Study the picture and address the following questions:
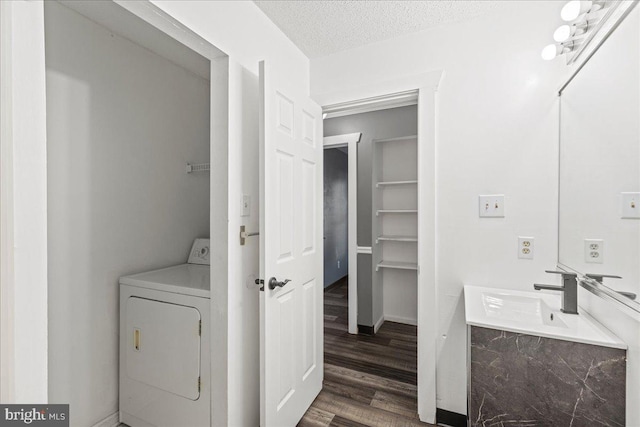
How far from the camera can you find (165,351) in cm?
160

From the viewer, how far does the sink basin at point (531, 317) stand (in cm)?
112

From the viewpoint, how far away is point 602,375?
3.49 ft

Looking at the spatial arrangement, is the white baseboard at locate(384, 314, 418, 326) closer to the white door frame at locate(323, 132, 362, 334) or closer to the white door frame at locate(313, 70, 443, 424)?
the white door frame at locate(323, 132, 362, 334)

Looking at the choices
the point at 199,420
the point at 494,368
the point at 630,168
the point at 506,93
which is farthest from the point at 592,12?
the point at 199,420

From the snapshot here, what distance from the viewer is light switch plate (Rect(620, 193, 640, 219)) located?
3.24 feet

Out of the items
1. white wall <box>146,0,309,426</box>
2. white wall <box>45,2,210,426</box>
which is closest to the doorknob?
white wall <box>146,0,309,426</box>

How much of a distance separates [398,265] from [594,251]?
213 centimetres

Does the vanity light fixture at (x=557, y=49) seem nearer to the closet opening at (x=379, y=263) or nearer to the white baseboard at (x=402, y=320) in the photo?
the closet opening at (x=379, y=263)

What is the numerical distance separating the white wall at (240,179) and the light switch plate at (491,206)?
130 centimetres

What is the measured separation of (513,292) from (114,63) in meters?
2.70

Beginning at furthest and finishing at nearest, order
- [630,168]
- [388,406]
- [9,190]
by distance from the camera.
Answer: [388,406]
[630,168]
[9,190]

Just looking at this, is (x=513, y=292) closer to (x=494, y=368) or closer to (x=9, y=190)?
(x=494, y=368)

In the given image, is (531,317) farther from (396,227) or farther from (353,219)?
(396,227)

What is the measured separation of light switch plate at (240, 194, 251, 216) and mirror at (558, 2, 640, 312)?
5.19 ft
